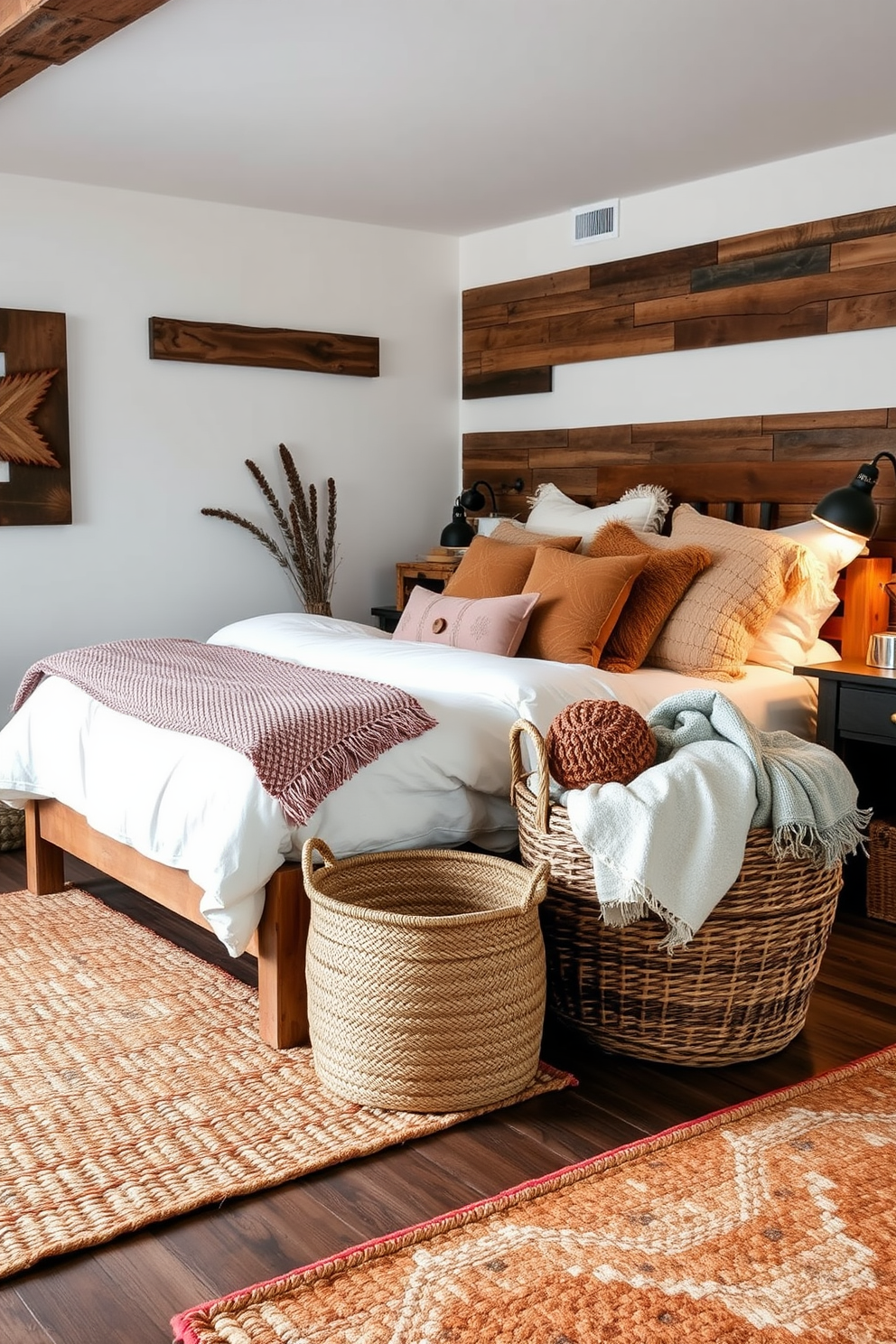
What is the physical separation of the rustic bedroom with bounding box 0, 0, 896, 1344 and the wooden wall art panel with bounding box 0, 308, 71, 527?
17mm

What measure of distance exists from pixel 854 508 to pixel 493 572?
3.71 feet

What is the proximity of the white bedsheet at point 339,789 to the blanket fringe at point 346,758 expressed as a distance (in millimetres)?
30

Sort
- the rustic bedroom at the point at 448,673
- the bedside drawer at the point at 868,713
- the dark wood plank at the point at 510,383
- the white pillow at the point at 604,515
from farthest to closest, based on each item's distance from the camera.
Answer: the dark wood plank at the point at 510,383, the white pillow at the point at 604,515, the bedside drawer at the point at 868,713, the rustic bedroom at the point at 448,673

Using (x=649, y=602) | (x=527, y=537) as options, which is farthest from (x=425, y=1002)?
(x=527, y=537)

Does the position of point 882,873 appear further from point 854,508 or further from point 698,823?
point 698,823

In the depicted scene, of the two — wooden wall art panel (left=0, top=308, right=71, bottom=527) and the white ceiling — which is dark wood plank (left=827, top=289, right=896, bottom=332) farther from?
wooden wall art panel (left=0, top=308, right=71, bottom=527)

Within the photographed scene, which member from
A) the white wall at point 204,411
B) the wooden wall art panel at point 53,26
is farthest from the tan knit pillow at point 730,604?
the wooden wall art panel at point 53,26

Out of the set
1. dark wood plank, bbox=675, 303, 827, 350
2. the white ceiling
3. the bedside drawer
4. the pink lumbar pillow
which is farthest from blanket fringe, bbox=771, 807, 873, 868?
dark wood plank, bbox=675, 303, 827, 350

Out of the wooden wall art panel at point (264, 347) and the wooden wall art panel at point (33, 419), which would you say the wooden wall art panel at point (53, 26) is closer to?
the wooden wall art panel at point (33, 419)

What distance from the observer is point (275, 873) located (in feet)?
8.65

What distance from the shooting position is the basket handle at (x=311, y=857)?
98.7 inches

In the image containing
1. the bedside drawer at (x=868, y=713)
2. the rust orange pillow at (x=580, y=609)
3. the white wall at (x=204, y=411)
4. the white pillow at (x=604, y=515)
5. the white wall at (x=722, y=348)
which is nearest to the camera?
the bedside drawer at (x=868, y=713)

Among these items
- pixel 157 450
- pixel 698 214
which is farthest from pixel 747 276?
pixel 157 450

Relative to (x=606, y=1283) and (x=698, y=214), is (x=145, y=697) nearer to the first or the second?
(x=606, y=1283)
